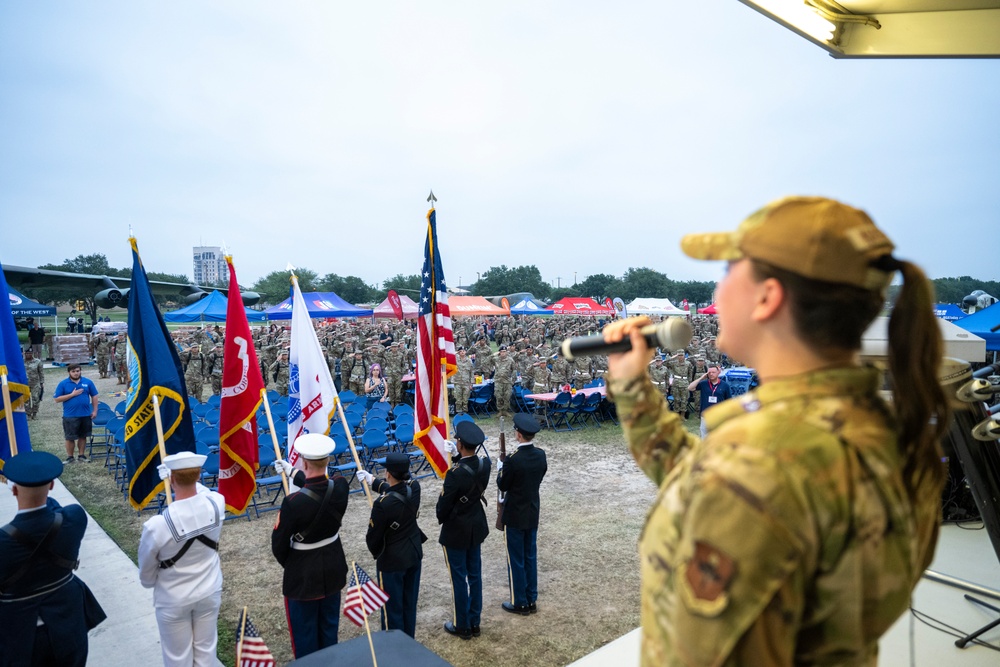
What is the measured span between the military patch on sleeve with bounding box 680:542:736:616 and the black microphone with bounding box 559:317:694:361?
583mm

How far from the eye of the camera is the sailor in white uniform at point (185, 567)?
4.17 m

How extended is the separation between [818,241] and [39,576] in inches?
191

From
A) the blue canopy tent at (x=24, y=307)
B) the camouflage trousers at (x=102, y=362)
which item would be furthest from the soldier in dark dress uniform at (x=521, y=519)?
the camouflage trousers at (x=102, y=362)

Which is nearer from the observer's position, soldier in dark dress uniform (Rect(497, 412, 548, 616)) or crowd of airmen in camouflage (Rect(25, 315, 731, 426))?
soldier in dark dress uniform (Rect(497, 412, 548, 616))

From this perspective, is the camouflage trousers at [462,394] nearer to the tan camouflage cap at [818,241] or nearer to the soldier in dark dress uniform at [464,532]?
the soldier in dark dress uniform at [464,532]

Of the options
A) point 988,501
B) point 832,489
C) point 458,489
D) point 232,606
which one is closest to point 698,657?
point 832,489

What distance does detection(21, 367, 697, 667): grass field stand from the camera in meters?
5.54

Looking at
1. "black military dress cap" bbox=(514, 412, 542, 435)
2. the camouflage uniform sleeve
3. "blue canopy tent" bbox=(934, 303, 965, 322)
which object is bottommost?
"black military dress cap" bbox=(514, 412, 542, 435)

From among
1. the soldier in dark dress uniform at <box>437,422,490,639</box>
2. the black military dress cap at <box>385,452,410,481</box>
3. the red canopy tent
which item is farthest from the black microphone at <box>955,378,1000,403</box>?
the red canopy tent

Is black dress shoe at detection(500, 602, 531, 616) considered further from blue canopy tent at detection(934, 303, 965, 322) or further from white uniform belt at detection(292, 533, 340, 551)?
blue canopy tent at detection(934, 303, 965, 322)

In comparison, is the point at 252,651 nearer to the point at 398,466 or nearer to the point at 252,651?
the point at 252,651

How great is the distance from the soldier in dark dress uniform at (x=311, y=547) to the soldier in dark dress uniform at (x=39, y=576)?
4.43 feet

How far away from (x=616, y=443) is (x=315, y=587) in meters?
9.47

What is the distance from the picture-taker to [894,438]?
44.5 inches
